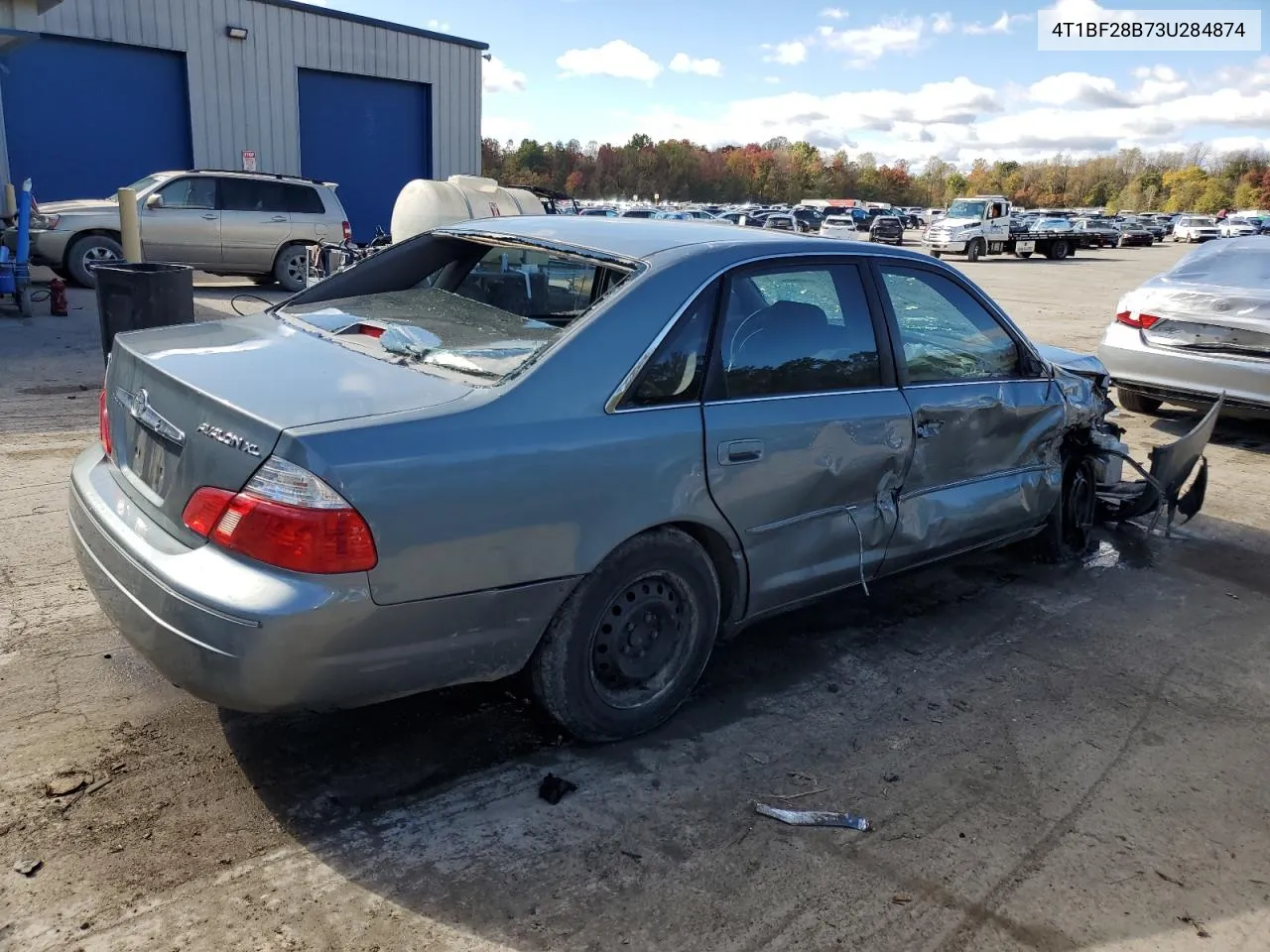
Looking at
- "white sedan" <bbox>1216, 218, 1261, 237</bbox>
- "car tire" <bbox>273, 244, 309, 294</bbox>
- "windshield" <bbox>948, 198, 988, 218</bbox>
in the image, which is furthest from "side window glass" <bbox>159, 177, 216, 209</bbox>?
"white sedan" <bbox>1216, 218, 1261, 237</bbox>

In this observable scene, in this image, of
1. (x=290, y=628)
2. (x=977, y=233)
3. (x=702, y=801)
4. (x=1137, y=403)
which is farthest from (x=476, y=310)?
(x=977, y=233)

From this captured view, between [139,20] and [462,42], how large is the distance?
6796 mm

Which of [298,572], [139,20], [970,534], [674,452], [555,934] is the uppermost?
[139,20]

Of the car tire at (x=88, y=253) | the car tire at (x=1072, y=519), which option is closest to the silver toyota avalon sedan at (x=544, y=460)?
the car tire at (x=1072, y=519)

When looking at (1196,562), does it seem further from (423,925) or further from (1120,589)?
(423,925)

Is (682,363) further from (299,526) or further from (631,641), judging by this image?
(299,526)

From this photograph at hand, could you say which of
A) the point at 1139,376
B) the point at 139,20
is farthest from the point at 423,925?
the point at 139,20

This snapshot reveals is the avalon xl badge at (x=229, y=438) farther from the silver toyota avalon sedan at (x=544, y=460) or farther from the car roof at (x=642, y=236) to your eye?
the car roof at (x=642, y=236)

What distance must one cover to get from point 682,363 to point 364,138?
788 inches

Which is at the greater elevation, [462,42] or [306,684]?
[462,42]

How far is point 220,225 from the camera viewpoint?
563 inches

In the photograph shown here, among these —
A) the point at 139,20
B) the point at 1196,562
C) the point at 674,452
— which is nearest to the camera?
the point at 674,452

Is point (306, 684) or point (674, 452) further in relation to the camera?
point (674, 452)

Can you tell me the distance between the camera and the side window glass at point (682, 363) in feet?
10.0
